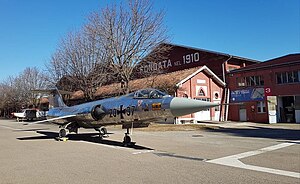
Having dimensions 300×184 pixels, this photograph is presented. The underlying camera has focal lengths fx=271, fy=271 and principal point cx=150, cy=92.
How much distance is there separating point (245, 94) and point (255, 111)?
7.45 feet

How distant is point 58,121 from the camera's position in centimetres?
1638

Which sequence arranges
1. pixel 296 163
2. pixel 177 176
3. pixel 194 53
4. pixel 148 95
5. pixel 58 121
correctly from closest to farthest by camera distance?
pixel 177 176
pixel 296 163
pixel 148 95
pixel 58 121
pixel 194 53

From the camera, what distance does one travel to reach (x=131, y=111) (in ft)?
38.8

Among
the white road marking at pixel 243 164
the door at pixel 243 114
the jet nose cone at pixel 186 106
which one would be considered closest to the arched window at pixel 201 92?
the door at pixel 243 114

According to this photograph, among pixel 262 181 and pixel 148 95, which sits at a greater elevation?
pixel 148 95

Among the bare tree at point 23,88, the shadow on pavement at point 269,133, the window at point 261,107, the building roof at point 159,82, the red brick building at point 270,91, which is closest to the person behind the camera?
the shadow on pavement at point 269,133

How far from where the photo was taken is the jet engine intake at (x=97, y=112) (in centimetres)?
1359

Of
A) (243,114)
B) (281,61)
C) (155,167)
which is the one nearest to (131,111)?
(155,167)

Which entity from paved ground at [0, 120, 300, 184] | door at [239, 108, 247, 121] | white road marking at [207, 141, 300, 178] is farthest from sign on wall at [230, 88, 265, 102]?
white road marking at [207, 141, 300, 178]

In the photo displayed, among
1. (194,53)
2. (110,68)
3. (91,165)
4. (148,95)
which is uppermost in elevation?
(194,53)

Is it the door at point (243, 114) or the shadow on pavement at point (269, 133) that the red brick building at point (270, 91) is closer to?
the door at point (243, 114)

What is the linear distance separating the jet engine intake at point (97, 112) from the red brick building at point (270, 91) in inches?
699

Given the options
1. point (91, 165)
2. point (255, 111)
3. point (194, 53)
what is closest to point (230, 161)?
point (91, 165)

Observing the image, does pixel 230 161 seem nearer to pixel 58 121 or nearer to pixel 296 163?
pixel 296 163
